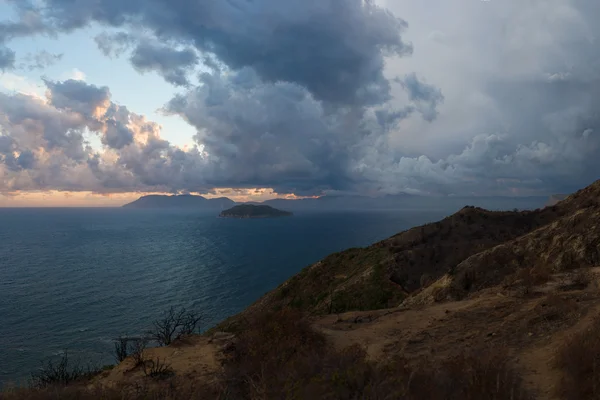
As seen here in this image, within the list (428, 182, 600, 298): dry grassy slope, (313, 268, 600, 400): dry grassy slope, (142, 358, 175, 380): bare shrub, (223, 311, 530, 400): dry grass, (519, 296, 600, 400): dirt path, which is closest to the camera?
(223, 311, 530, 400): dry grass

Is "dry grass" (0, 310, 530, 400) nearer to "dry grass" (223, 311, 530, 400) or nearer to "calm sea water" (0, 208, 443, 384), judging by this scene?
"dry grass" (223, 311, 530, 400)

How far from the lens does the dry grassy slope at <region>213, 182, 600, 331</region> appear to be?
3609cm

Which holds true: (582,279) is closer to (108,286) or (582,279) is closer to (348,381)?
(348,381)

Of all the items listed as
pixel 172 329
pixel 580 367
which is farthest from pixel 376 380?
pixel 172 329

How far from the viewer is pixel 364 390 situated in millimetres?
6715

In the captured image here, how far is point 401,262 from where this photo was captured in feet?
134

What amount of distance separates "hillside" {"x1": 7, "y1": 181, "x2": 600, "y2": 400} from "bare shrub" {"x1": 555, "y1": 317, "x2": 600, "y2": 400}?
0.09 ft

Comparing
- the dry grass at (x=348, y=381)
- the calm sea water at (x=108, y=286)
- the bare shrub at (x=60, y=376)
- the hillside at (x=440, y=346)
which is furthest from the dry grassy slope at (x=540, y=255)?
the calm sea water at (x=108, y=286)

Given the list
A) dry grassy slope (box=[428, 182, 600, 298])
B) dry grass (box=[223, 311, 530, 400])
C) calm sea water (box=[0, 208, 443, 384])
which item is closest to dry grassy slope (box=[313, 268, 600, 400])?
dry grass (box=[223, 311, 530, 400])

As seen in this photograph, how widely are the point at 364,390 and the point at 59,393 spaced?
811 centimetres

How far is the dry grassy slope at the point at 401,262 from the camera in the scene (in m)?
36.1

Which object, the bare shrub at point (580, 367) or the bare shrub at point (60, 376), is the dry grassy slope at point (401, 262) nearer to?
the bare shrub at point (60, 376)

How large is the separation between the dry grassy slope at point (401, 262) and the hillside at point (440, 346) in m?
4.96

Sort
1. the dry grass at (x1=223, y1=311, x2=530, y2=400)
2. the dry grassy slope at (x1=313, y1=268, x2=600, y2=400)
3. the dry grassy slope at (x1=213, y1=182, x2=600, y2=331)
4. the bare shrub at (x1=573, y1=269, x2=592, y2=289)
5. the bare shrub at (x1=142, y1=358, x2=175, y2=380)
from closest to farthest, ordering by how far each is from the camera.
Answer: the dry grass at (x1=223, y1=311, x2=530, y2=400) < the dry grassy slope at (x1=313, y1=268, x2=600, y2=400) < the bare shrub at (x1=142, y1=358, x2=175, y2=380) < the bare shrub at (x1=573, y1=269, x2=592, y2=289) < the dry grassy slope at (x1=213, y1=182, x2=600, y2=331)
